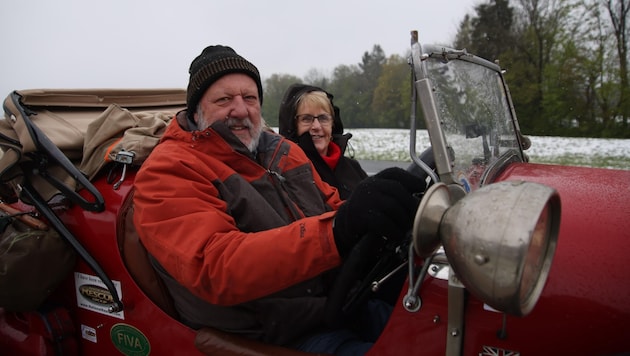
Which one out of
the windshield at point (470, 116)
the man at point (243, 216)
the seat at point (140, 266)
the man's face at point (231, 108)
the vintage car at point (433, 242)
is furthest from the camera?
the man's face at point (231, 108)

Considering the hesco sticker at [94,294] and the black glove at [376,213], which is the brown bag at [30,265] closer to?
the hesco sticker at [94,294]

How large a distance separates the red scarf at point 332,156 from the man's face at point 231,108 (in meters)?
1.16

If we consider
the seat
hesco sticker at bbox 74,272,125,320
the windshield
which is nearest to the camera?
the windshield

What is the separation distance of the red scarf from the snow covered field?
19.0 ft

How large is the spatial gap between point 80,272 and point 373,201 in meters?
1.66

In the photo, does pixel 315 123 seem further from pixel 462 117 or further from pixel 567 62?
pixel 567 62

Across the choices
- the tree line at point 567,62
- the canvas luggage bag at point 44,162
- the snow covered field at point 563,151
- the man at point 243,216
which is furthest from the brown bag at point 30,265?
the tree line at point 567,62

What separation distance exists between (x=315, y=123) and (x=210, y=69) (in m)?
1.25

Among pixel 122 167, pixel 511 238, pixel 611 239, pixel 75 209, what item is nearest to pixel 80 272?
pixel 75 209

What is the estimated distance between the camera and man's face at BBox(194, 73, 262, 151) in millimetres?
2137

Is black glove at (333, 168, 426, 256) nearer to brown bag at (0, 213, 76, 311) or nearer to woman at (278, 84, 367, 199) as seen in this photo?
brown bag at (0, 213, 76, 311)

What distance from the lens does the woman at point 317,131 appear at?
325 centimetres

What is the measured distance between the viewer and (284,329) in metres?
1.65

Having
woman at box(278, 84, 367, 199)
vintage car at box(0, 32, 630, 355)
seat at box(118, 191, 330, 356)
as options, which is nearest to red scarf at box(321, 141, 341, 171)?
woman at box(278, 84, 367, 199)
